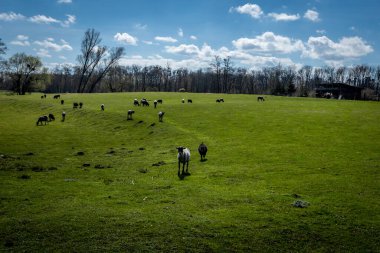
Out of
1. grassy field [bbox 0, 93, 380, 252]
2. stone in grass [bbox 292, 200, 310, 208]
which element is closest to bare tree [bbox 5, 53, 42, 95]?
grassy field [bbox 0, 93, 380, 252]

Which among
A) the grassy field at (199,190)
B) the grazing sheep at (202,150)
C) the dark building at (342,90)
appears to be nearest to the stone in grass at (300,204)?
the grassy field at (199,190)

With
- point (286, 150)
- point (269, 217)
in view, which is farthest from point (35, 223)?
point (286, 150)

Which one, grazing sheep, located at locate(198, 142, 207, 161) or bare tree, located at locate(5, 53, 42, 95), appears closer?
grazing sheep, located at locate(198, 142, 207, 161)

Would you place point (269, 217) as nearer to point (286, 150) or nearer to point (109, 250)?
point (109, 250)

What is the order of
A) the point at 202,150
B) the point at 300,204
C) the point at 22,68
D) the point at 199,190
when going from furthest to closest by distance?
the point at 22,68, the point at 202,150, the point at 199,190, the point at 300,204

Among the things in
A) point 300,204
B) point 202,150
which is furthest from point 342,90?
point 300,204

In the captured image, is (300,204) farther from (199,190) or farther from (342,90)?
(342,90)

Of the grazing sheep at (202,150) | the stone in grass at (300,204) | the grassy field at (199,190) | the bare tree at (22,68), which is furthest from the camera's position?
the bare tree at (22,68)

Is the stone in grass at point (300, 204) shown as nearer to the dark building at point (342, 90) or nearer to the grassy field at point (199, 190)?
the grassy field at point (199, 190)

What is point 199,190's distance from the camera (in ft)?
66.3

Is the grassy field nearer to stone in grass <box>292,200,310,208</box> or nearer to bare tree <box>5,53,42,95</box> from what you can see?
stone in grass <box>292,200,310,208</box>

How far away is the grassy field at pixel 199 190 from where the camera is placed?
1370 cm

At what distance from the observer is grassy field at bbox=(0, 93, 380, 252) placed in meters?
13.7

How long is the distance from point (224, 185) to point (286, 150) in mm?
11998
